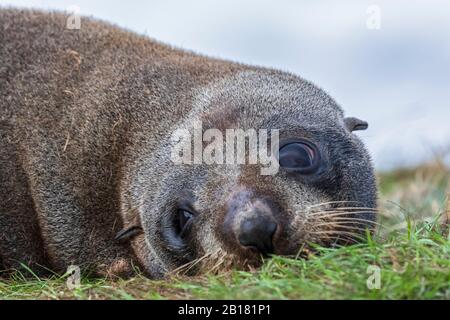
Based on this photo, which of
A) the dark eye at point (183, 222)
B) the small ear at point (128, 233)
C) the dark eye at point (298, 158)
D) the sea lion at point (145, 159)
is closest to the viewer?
the sea lion at point (145, 159)

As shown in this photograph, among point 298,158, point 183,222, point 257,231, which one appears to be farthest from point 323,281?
point 183,222

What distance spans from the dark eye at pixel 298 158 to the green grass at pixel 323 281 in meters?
0.70

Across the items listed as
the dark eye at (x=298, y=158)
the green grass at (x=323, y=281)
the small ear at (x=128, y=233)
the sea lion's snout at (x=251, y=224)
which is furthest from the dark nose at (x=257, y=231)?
the small ear at (x=128, y=233)

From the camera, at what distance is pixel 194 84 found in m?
7.67

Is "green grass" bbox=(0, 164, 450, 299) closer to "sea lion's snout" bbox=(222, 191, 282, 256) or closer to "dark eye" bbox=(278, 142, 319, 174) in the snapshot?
"sea lion's snout" bbox=(222, 191, 282, 256)

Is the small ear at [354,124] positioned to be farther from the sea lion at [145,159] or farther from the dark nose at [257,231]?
the dark nose at [257,231]

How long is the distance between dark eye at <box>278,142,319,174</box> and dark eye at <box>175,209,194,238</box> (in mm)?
785

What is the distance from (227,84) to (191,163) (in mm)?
1045

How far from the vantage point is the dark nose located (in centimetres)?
569

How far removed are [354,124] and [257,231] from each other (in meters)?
2.21

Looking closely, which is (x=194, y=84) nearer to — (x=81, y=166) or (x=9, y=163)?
(x=81, y=166)

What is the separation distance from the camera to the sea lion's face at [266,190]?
5.95 metres

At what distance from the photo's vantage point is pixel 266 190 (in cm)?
605

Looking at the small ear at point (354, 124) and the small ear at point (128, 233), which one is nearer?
the small ear at point (128, 233)
